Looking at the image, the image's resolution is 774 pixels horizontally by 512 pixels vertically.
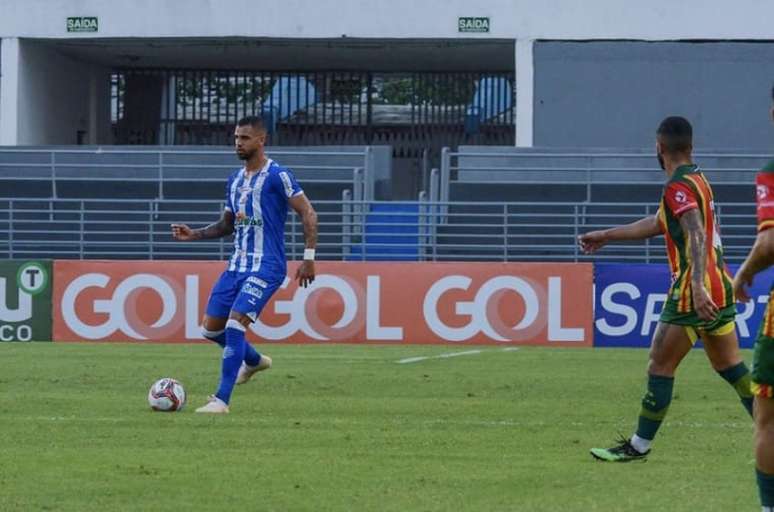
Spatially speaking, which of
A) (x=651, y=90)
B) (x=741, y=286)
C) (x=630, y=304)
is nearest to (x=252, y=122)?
(x=741, y=286)

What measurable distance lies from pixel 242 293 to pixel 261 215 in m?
0.65

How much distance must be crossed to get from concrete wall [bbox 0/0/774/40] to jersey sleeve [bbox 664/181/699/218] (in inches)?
948

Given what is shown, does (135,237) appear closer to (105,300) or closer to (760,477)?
(105,300)

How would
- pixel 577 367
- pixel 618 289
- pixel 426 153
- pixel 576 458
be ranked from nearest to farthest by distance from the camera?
pixel 576 458 → pixel 577 367 → pixel 618 289 → pixel 426 153

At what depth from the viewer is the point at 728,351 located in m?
10.3

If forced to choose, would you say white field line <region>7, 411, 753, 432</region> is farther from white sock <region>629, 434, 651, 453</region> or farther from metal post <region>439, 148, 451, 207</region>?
metal post <region>439, 148, 451, 207</region>

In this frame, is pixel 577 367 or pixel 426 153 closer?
pixel 577 367

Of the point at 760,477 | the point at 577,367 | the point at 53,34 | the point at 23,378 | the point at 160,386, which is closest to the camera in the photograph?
the point at 760,477

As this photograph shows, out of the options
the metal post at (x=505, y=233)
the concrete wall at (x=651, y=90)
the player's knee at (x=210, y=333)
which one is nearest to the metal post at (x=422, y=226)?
the metal post at (x=505, y=233)

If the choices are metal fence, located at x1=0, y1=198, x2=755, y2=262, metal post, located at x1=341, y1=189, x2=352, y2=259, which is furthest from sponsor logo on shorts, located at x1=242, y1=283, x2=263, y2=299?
metal post, located at x1=341, y1=189, x2=352, y2=259

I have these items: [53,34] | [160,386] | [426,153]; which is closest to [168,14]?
[53,34]

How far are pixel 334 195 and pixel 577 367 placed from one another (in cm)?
1437

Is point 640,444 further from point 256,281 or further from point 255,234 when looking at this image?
point 255,234

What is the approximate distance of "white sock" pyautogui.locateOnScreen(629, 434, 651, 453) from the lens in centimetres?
1003
